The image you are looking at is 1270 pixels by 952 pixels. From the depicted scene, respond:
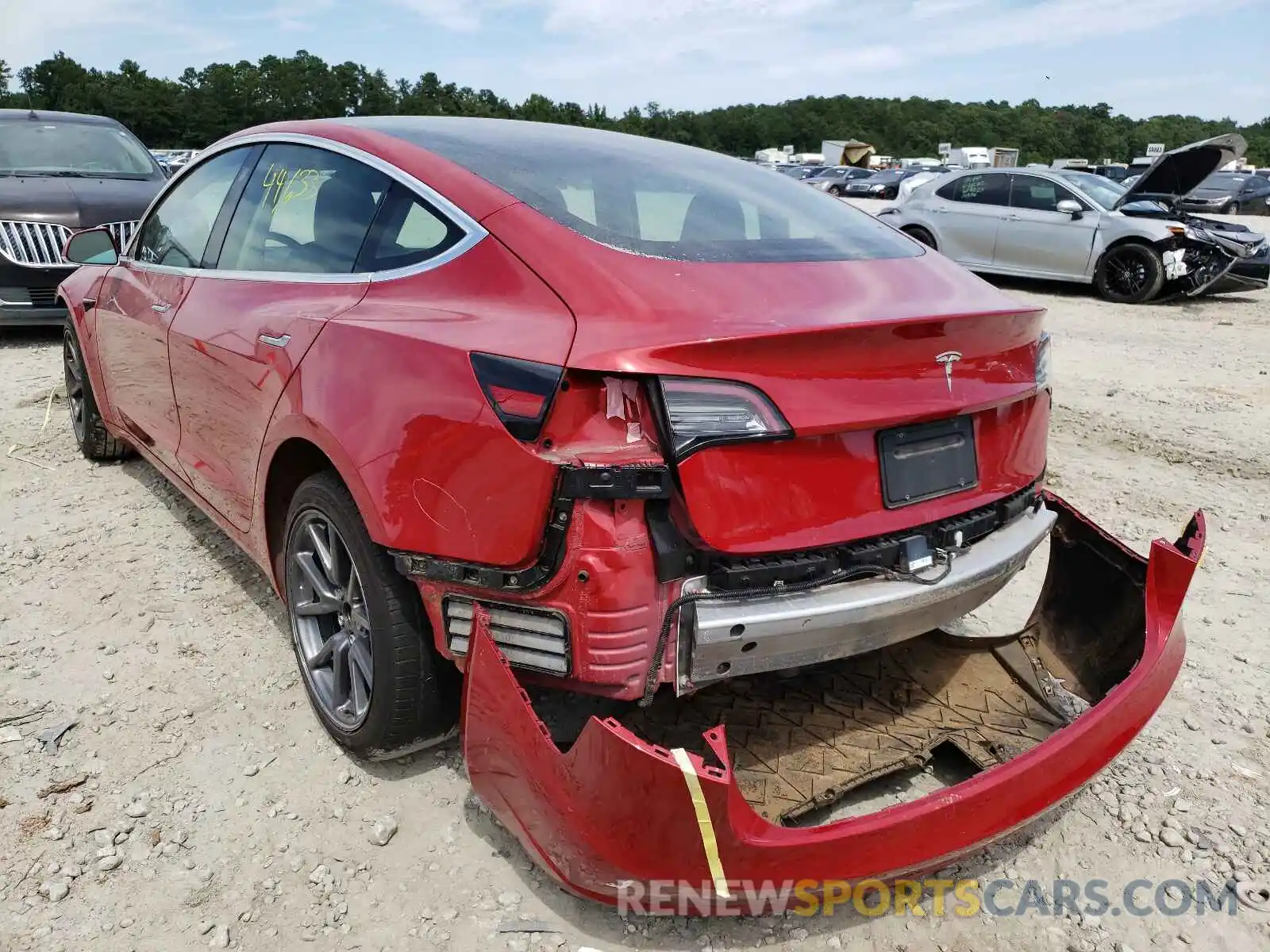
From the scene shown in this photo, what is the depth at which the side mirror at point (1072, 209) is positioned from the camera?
10609mm

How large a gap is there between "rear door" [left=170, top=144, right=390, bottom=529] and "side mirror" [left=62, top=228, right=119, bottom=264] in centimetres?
123

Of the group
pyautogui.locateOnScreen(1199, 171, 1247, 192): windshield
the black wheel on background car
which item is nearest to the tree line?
pyautogui.locateOnScreen(1199, 171, 1247, 192): windshield

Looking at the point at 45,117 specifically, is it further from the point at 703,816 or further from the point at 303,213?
the point at 703,816

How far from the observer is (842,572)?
6.31ft

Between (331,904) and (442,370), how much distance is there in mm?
1224

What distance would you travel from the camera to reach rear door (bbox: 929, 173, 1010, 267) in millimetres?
11430

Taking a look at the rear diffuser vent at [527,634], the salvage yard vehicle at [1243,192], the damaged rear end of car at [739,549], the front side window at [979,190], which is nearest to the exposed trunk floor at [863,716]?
the damaged rear end of car at [739,549]

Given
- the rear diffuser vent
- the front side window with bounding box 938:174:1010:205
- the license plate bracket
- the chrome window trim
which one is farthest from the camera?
the front side window with bounding box 938:174:1010:205

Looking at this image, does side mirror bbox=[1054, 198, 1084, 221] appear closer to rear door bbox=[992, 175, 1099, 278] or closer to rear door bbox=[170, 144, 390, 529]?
rear door bbox=[992, 175, 1099, 278]

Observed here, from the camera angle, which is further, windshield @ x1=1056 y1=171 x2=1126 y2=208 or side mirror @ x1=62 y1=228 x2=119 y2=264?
windshield @ x1=1056 y1=171 x2=1126 y2=208

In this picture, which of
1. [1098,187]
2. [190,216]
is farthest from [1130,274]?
[190,216]

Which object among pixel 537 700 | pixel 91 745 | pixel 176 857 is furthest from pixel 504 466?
pixel 91 745

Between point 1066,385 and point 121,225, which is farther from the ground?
point 121,225

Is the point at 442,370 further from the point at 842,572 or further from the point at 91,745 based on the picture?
the point at 91,745
